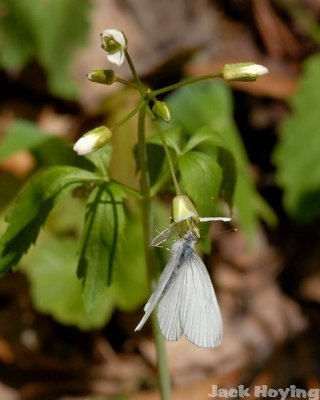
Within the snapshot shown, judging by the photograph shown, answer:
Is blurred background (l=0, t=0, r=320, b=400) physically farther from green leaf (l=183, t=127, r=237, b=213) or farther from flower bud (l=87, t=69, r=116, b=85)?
flower bud (l=87, t=69, r=116, b=85)

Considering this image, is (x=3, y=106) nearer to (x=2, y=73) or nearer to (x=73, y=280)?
(x=2, y=73)

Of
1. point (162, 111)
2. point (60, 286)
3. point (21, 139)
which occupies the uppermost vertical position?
point (162, 111)

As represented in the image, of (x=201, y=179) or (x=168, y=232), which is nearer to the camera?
(x=168, y=232)

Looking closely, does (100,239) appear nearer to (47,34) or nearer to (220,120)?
(220,120)

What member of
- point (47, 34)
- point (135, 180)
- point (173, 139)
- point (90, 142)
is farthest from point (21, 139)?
point (47, 34)

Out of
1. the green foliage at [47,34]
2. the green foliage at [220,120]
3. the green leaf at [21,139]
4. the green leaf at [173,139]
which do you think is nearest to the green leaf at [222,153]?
the green leaf at [173,139]

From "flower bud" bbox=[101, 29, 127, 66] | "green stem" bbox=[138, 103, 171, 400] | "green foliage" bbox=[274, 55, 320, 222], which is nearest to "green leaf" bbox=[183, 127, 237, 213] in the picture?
"green stem" bbox=[138, 103, 171, 400]
